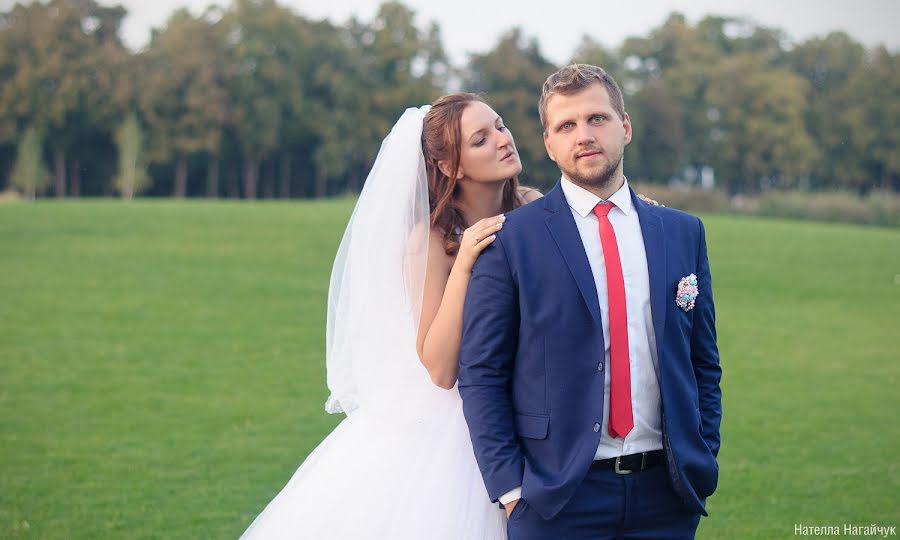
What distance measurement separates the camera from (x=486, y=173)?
4.12 meters

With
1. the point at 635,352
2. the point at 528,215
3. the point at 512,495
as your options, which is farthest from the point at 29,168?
the point at 635,352

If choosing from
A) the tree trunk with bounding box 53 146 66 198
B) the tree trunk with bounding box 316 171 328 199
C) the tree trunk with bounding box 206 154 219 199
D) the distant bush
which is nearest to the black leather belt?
the distant bush

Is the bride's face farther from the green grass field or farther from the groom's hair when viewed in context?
the green grass field

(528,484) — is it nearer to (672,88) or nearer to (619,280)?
(619,280)

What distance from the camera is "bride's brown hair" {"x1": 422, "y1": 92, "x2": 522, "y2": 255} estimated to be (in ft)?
13.6

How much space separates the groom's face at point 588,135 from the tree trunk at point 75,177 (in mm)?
67685

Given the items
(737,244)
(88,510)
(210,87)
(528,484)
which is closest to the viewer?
(528,484)

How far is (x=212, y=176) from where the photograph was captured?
6931 cm

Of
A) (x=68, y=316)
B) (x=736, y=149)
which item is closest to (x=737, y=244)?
(x=68, y=316)

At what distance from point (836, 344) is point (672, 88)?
67.4 m

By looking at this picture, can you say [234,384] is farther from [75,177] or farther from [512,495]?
[75,177]

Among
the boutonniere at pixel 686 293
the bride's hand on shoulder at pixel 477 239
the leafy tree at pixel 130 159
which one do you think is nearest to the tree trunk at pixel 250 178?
the leafy tree at pixel 130 159

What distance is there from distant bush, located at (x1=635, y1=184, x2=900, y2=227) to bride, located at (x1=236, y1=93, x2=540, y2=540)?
43118mm

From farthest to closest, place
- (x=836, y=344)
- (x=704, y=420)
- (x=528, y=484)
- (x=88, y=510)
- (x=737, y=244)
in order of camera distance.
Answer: (x=737, y=244) < (x=836, y=344) < (x=88, y=510) < (x=704, y=420) < (x=528, y=484)
